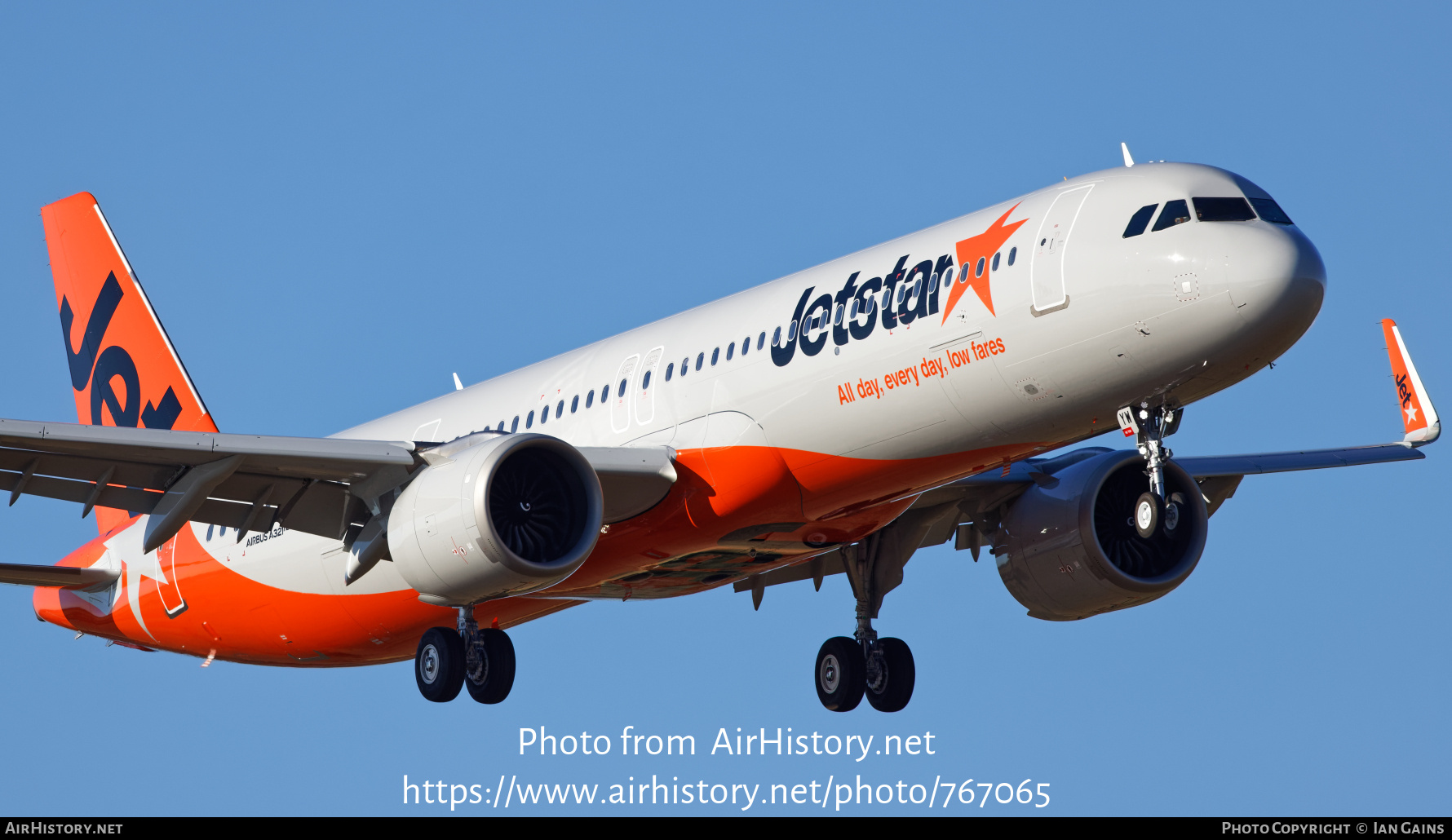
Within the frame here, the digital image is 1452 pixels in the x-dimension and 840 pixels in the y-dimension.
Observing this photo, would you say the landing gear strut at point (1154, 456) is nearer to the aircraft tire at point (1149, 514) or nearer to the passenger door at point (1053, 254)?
the aircraft tire at point (1149, 514)

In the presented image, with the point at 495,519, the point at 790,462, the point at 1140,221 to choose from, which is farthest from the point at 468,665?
the point at 1140,221

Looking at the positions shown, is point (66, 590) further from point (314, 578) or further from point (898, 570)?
point (898, 570)

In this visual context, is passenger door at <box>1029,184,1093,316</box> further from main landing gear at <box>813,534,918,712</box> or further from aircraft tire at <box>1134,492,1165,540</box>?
main landing gear at <box>813,534,918,712</box>

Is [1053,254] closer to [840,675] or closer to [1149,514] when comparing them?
[1149,514]

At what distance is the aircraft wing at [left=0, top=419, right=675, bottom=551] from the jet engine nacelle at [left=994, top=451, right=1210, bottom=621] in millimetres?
7421

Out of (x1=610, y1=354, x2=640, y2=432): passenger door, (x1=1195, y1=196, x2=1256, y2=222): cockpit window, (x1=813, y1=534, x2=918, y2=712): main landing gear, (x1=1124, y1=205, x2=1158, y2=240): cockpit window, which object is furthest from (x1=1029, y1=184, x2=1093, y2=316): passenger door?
(x1=813, y1=534, x2=918, y2=712): main landing gear

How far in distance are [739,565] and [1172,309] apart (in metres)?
8.72

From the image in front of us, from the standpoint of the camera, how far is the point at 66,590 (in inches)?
1292

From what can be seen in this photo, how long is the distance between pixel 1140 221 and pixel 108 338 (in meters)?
22.5

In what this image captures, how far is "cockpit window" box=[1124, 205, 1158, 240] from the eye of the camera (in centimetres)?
2131

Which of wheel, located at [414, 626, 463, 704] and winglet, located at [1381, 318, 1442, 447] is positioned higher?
winglet, located at [1381, 318, 1442, 447]

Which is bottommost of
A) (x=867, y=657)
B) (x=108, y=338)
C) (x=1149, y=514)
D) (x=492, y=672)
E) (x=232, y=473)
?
(x=492, y=672)

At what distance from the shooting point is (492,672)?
26.5m

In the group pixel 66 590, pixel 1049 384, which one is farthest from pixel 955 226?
pixel 66 590
